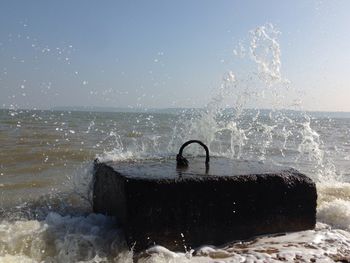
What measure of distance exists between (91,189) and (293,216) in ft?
5.50

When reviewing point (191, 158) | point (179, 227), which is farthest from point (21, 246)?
point (191, 158)

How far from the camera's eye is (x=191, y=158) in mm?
3676

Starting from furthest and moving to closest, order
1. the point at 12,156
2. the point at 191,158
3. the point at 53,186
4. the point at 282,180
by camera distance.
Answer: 1. the point at 12,156
2. the point at 53,186
3. the point at 191,158
4. the point at 282,180

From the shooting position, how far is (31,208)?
4.18 meters

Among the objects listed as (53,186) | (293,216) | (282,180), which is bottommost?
(53,186)

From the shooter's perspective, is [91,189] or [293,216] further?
[91,189]

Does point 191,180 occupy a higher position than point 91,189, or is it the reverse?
point 191,180

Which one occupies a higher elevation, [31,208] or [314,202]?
[314,202]

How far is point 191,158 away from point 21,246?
156cm

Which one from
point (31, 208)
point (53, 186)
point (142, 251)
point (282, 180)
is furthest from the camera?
point (53, 186)

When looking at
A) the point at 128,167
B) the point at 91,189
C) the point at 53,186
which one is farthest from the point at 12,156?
the point at 128,167

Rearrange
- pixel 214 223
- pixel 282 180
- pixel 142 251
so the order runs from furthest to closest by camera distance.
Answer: pixel 282 180 → pixel 214 223 → pixel 142 251

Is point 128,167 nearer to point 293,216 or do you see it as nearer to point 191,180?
point 191,180

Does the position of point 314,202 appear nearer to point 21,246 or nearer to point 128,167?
point 128,167
